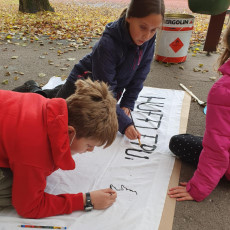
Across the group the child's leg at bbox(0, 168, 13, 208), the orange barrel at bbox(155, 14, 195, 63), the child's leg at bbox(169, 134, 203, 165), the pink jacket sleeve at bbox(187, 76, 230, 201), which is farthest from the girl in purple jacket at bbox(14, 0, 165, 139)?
the orange barrel at bbox(155, 14, 195, 63)

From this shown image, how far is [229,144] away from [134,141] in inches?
29.4

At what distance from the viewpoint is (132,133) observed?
185cm

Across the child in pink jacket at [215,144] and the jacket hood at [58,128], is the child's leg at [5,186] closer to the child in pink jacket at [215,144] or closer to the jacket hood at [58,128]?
the jacket hood at [58,128]

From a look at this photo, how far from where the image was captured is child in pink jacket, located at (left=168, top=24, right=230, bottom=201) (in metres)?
1.31

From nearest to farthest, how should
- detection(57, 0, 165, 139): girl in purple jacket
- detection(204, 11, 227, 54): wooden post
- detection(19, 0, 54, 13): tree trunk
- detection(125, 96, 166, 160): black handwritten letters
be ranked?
detection(57, 0, 165, 139): girl in purple jacket → detection(125, 96, 166, 160): black handwritten letters → detection(204, 11, 227, 54): wooden post → detection(19, 0, 54, 13): tree trunk

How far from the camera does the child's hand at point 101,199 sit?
4.36 ft

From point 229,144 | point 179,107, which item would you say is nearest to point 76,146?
point 229,144

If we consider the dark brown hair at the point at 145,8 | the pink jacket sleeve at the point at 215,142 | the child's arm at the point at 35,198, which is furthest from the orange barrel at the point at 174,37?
the child's arm at the point at 35,198

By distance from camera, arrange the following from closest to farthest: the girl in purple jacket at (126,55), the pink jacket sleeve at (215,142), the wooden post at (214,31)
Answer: the pink jacket sleeve at (215,142)
the girl in purple jacket at (126,55)
the wooden post at (214,31)

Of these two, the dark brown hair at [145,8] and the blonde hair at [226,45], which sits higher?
the dark brown hair at [145,8]

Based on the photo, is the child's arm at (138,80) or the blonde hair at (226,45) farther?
the child's arm at (138,80)

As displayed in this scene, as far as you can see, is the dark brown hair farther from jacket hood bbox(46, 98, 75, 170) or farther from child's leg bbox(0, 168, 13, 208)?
child's leg bbox(0, 168, 13, 208)

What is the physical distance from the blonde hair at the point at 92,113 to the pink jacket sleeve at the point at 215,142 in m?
0.59

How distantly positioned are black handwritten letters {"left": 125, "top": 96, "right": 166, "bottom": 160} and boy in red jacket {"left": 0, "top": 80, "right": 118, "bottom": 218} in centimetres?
76
